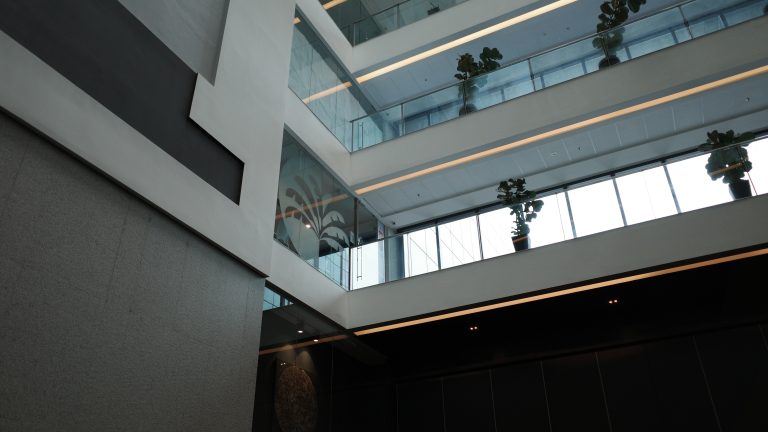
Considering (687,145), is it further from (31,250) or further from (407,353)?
(31,250)

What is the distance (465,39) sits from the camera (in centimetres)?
1195

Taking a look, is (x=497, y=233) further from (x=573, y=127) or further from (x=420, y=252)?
(x=573, y=127)

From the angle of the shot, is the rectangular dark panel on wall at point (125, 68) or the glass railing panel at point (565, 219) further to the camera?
the glass railing panel at point (565, 219)

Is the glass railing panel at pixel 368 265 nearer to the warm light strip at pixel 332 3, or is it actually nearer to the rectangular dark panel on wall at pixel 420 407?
→ the rectangular dark panel on wall at pixel 420 407

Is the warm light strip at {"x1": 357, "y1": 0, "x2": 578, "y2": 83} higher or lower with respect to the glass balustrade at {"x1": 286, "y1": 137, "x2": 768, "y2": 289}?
higher

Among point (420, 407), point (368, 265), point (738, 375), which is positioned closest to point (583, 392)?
point (738, 375)

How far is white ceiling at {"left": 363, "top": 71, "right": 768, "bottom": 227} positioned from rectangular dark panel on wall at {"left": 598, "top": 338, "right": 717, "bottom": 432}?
12.2ft

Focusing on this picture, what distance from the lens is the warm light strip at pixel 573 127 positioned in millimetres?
9201

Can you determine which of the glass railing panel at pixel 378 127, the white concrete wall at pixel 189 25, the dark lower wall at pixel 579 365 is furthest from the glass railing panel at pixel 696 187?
the white concrete wall at pixel 189 25

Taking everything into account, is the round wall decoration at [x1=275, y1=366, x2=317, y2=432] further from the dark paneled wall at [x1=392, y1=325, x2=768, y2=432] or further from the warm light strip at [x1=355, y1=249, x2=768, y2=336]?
the dark paneled wall at [x1=392, y1=325, x2=768, y2=432]

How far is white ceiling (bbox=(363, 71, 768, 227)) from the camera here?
10070mm

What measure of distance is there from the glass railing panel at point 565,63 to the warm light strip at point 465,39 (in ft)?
6.19

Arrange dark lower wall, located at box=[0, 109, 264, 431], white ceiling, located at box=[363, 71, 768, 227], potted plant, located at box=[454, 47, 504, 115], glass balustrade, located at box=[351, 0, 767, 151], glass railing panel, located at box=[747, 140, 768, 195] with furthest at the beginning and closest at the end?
potted plant, located at box=[454, 47, 504, 115] → white ceiling, located at box=[363, 71, 768, 227] → glass balustrade, located at box=[351, 0, 767, 151] → glass railing panel, located at box=[747, 140, 768, 195] → dark lower wall, located at box=[0, 109, 264, 431]

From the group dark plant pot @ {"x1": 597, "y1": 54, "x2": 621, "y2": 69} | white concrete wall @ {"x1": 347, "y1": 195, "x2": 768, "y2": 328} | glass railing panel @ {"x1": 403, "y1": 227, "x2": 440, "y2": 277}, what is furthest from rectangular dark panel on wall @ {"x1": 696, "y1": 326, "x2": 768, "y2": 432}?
dark plant pot @ {"x1": 597, "y1": 54, "x2": 621, "y2": 69}
